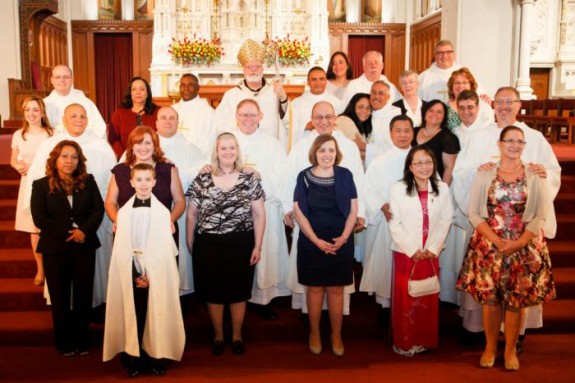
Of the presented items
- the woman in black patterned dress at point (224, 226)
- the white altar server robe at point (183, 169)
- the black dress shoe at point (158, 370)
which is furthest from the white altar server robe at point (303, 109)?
the black dress shoe at point (158, 370)

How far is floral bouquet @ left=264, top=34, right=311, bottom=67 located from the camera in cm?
1273

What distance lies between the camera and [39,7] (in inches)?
468

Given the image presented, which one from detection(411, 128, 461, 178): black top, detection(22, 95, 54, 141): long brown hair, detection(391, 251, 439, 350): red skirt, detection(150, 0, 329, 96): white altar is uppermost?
detection(150, 0, 329, 96): white altar

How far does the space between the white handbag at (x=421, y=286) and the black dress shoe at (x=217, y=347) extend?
146 centimetres

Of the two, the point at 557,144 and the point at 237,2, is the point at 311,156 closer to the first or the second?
the point at 557,144

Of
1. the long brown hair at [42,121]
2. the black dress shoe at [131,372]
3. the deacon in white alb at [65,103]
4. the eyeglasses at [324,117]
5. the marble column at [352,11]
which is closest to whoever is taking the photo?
the black dress shoe at [131,372]

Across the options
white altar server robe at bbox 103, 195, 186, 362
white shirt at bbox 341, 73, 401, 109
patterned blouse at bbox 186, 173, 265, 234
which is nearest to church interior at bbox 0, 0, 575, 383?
white altar server robe at bbox 103, 195, 186, 362

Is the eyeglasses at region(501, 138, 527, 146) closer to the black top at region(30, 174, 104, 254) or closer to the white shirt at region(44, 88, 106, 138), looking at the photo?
the black top at region(30, 174, 104, 254)

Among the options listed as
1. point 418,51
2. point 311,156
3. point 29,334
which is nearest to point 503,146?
point 311,156

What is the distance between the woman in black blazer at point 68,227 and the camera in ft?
14.1

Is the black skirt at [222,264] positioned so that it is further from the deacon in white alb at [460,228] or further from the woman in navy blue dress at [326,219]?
the deacon in white alb at [460,228]

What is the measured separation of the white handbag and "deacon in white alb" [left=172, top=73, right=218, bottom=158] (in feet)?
8.22

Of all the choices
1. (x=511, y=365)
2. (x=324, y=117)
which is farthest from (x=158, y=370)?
(x=511, y=365)

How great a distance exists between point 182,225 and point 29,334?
1508 mm
